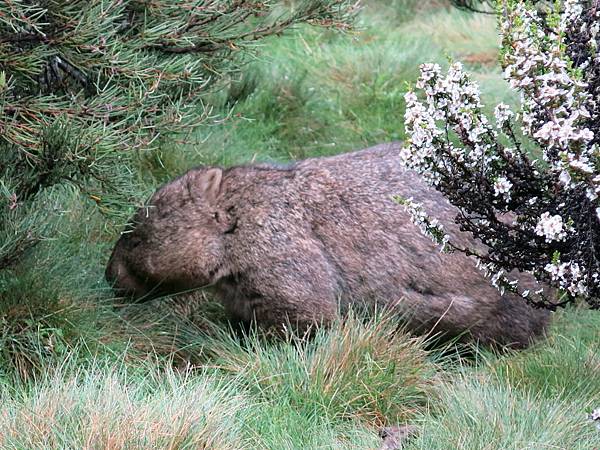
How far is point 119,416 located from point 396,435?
1.26 m

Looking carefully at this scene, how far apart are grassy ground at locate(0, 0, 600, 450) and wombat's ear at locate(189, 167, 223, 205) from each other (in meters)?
0.39

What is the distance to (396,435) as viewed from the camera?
485 cm

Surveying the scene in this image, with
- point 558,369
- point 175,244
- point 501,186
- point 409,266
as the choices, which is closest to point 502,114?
point 501,186

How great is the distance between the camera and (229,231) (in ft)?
20.9

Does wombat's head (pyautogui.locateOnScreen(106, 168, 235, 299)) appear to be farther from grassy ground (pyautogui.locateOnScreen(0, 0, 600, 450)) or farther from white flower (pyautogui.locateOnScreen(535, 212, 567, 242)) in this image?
white flower (pyautogui.locateOnScreen(535, 212, 567, 242))

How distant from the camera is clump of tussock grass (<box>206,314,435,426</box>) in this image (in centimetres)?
522

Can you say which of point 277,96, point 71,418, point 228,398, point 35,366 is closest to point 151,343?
point 35,366

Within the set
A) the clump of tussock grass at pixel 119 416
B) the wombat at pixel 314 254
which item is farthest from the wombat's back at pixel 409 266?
the clump of tussock grass at pixel 119 416

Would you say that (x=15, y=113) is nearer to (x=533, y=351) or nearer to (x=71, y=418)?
(x=71, y=418)

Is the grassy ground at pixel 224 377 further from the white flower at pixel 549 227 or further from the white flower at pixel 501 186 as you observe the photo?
the white flower at pixel 549 227

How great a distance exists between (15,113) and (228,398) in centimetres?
168

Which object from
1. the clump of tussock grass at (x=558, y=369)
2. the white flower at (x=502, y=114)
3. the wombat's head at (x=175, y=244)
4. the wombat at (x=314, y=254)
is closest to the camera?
the white flower at (x=502, y=114)

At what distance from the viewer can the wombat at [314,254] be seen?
6141mm

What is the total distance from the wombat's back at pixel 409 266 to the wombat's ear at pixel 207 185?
53 centimetres
